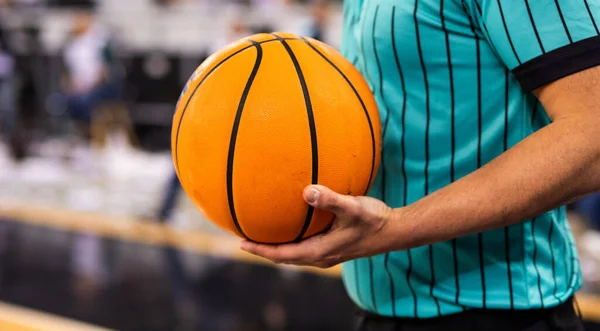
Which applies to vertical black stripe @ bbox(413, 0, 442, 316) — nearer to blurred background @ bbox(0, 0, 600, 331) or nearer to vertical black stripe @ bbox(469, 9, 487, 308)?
vertical black stripe @ bbox(469, 9, 487, 308)

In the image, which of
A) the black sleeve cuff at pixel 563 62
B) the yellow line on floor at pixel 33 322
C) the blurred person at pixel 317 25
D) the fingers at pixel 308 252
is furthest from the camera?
the blurred person at pixel 317 25

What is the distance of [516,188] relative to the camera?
0.75m

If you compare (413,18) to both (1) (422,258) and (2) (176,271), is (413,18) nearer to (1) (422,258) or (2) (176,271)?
(1) (422,258)

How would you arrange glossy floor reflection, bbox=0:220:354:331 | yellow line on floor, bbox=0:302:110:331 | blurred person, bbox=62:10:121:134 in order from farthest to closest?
blurred person, bbox=62:10:121:134
glossy floor reflection, bbox=0:220:354:331
yellow line on floor, bbox=0:302:110:331

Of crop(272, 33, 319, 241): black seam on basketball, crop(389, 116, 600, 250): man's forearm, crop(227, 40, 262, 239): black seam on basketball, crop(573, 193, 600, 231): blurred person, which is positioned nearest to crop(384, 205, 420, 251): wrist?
crop(389, 116, 600, 250): man's forearm

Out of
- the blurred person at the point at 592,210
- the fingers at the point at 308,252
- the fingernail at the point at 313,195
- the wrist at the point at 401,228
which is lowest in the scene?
the blurred person at the point at 592,210

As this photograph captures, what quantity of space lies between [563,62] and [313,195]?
1.12 ft

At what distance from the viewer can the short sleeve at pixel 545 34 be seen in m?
0.73

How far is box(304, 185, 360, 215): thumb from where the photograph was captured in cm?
77

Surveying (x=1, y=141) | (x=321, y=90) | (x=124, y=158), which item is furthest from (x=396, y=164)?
(x=1, y=141)

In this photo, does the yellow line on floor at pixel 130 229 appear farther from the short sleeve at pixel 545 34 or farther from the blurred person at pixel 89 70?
the short sleeve at pixel 545 34

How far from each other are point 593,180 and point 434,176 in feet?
0.78

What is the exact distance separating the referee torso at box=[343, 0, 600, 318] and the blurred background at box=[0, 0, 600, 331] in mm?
1601

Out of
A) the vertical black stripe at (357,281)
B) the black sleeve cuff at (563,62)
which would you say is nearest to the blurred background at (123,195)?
the vertical black stripe at (357,281)
